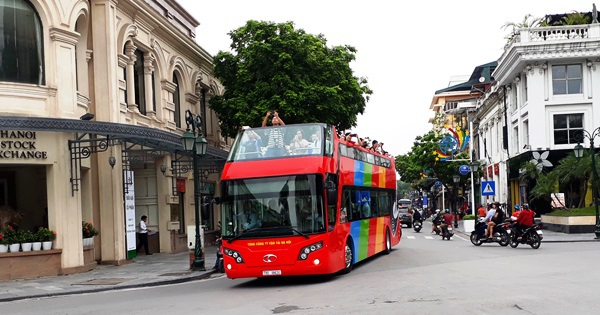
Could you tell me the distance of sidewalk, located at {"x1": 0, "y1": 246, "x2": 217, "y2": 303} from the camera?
1761cm

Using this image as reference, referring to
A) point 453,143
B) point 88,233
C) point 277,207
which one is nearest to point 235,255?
point 277,207

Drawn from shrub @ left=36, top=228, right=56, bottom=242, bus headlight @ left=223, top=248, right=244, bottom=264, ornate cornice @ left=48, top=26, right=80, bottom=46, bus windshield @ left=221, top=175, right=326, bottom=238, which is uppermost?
ornate cornice @ left=48, top=26, right=80, bottom=46

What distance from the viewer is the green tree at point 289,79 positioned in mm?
32531

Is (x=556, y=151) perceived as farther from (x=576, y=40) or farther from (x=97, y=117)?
(x=97, y=117)

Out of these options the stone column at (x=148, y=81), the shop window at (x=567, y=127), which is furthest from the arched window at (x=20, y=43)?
the shop window at (x=567, y=127)

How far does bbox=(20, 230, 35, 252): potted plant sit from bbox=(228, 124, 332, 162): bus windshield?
768cm

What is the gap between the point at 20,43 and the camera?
70.2 ft

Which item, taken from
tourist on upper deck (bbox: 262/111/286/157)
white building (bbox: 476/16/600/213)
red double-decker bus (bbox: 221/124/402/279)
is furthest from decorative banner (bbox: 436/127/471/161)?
tourist on upper deck (bbox: 262/111/286/157)

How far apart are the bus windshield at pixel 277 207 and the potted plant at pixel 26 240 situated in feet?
25.4

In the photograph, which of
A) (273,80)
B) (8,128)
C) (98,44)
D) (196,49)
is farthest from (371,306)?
(196,49)

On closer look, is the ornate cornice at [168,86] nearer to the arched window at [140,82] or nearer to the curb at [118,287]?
the arched window at [140,82]

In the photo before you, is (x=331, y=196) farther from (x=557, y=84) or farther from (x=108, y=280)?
(x=557, y=84)

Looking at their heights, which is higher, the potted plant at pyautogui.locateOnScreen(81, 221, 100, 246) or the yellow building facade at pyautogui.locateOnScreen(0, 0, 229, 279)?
the yellow building facade at pyautogui.locateOnScreen(0, 0, 229, 279)

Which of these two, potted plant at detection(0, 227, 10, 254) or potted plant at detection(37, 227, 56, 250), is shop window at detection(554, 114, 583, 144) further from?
potted plant at detection(0, 227, 10, 254)
